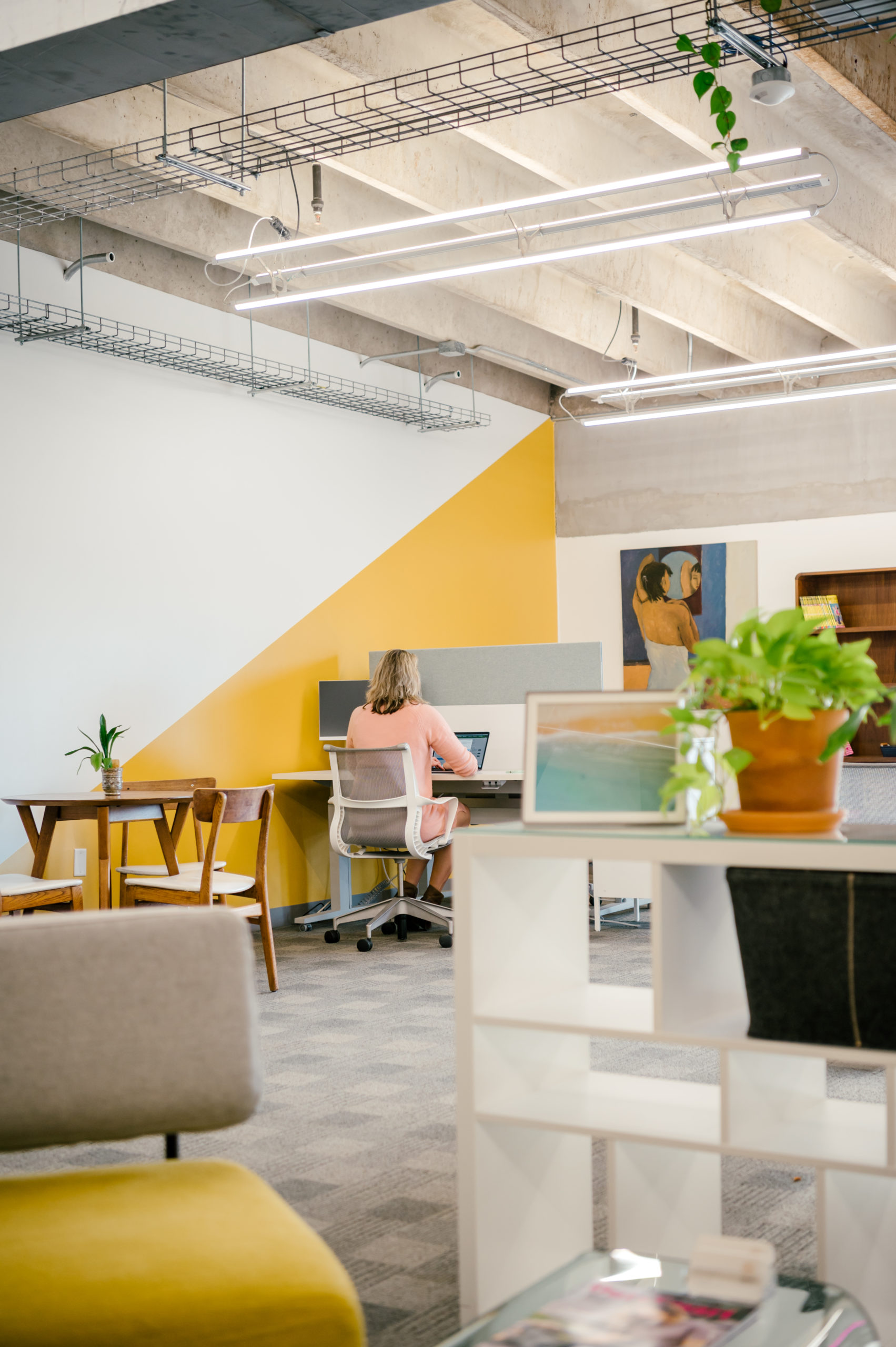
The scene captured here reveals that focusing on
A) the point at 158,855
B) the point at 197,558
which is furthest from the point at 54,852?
the point at 197,558

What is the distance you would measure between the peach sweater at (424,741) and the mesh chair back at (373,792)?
146 mm

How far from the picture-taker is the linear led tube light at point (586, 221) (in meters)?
4.79

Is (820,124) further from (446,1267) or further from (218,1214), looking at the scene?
(218,1214)

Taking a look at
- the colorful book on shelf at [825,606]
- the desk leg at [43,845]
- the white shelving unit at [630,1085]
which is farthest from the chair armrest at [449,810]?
the white shelving unit at [630,1085]

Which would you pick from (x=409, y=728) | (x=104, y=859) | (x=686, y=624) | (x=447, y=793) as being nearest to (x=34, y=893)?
(x=104, y=859)

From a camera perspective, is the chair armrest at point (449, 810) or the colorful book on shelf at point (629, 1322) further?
the chair armrest at point (449, 810)

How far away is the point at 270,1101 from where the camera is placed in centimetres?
376

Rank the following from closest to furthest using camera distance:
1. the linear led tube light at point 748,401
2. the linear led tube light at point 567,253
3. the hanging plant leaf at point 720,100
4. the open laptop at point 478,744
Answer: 1. the hanging plant leaf at point 720,100
2. the linear led tube light at point 567,253
3. the open laptop at point 478,744
4. the linear led tube light at point 748,401

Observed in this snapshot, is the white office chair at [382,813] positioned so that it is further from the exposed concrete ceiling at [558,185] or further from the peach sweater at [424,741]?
the exposed concrete ceiling at [558,185]

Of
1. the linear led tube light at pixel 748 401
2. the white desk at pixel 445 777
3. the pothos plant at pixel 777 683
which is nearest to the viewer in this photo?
the pothos plant at pixel 777 683

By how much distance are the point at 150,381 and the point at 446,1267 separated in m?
5.00

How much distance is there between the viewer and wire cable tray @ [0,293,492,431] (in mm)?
5641

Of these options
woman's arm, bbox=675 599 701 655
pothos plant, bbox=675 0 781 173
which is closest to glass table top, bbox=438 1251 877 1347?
pothos plant, bbox=675 0 781 173

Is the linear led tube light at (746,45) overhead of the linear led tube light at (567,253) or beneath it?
overhead
